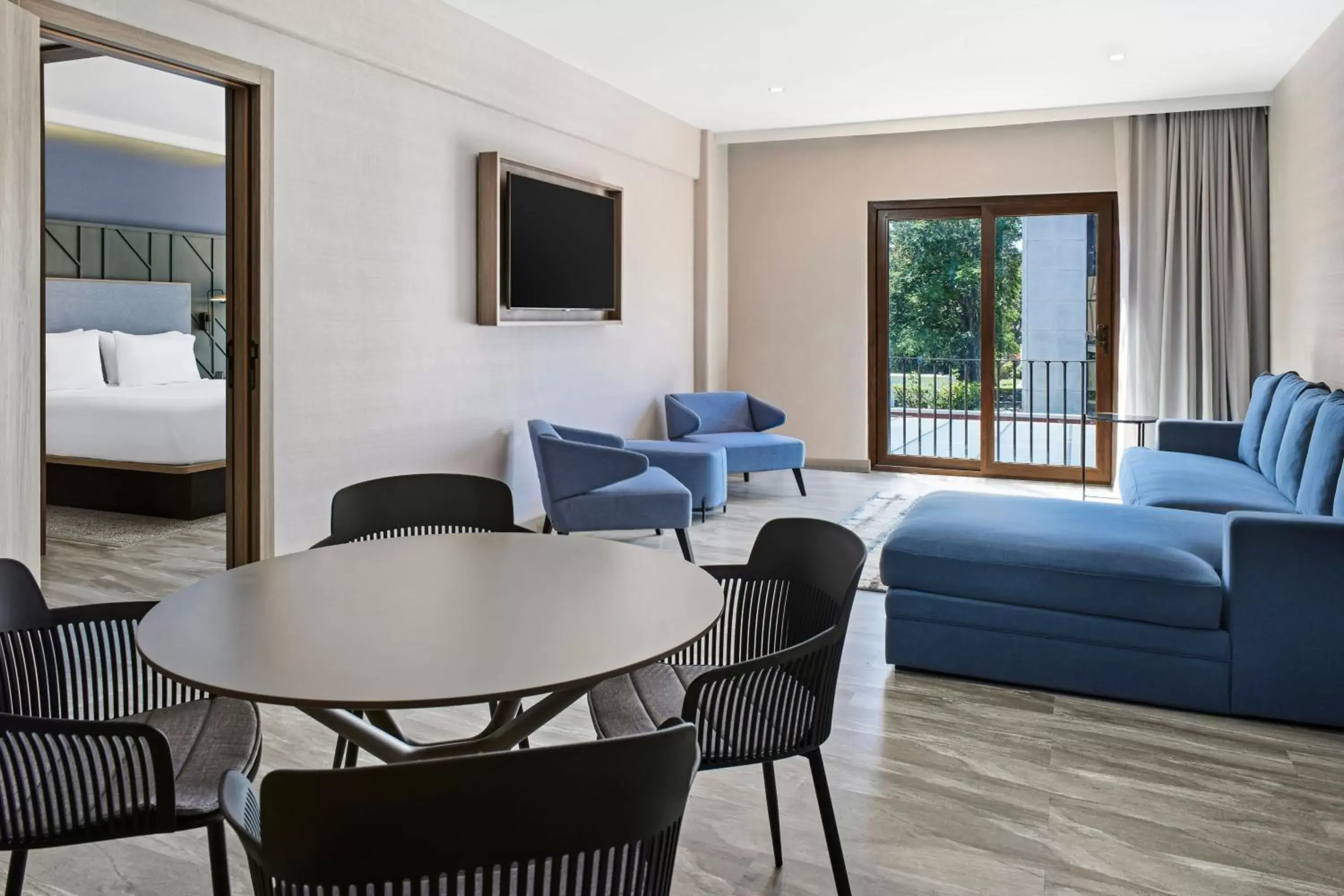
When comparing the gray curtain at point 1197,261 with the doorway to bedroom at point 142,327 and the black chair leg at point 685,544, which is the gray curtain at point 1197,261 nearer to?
the black chair leg at point 685,544

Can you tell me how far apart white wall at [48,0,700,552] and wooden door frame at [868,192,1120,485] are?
247 centimetres

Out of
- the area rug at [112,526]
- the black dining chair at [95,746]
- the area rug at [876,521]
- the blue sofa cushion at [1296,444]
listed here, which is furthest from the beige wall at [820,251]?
the black dining chair at [95,746]

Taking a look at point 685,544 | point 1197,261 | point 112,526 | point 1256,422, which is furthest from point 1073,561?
point 112,526

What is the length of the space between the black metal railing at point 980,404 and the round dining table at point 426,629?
248 inches

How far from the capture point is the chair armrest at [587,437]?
Result: 225 inches

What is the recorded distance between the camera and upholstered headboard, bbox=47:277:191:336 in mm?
7734

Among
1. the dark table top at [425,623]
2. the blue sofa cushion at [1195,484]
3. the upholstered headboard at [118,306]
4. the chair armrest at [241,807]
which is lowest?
the chair armrest at [241,807]

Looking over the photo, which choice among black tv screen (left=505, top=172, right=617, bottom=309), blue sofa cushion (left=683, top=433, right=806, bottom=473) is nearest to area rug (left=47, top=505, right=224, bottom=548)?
black tv screen (left=505, top=172, right=617, bottom=309)

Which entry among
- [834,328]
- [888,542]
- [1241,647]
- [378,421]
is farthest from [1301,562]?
[834,328]

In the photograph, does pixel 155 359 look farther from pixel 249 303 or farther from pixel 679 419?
pixel 249 303

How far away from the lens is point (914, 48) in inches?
227

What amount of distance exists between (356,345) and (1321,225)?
191 inches

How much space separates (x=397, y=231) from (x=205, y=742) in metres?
3.41

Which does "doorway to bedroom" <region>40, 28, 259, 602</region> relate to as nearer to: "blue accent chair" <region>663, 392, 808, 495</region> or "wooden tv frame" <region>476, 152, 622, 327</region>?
"wooden tv frame" <region>476, 152, 622, 327</region>
